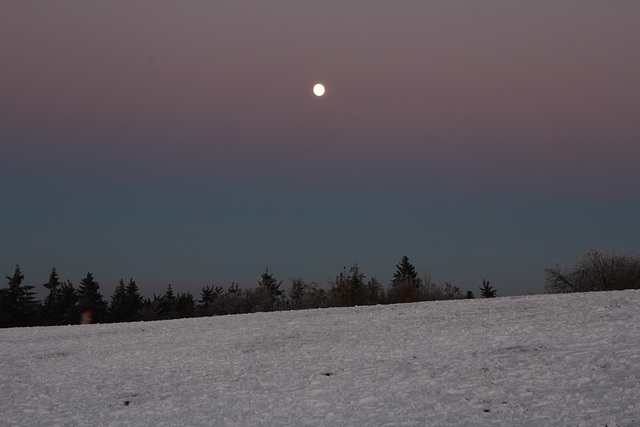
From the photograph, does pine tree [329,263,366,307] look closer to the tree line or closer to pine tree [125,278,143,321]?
the tree line

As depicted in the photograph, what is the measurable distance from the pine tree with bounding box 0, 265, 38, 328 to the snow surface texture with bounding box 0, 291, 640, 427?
178ft

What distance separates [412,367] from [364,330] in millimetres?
5657

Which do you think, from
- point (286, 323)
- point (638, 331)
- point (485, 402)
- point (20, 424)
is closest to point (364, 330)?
point (286, 323)

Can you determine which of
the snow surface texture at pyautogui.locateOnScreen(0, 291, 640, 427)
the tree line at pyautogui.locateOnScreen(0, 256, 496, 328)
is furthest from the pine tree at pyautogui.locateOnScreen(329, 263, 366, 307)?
the snow surface texture at pyautogui.locateOnScreen(0, 291, 640, 427)

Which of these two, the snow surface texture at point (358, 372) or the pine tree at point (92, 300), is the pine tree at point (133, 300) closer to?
the pine tree at point (92, 300)

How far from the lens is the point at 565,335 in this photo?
43.6 ft

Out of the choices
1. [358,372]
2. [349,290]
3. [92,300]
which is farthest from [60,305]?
[358,372]

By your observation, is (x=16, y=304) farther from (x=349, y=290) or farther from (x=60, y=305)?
(x=349, y=290)

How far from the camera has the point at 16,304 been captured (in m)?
69.4

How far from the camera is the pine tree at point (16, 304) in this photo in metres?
67.5

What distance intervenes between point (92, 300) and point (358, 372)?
78.0m

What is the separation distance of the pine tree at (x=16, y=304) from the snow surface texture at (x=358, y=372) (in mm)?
54290

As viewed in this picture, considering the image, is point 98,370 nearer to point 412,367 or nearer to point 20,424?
point 20,424

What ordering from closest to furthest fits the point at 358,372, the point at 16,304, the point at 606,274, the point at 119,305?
the point at 358,372, the point at 606,274, the point at 16,304, the point at 119,305
